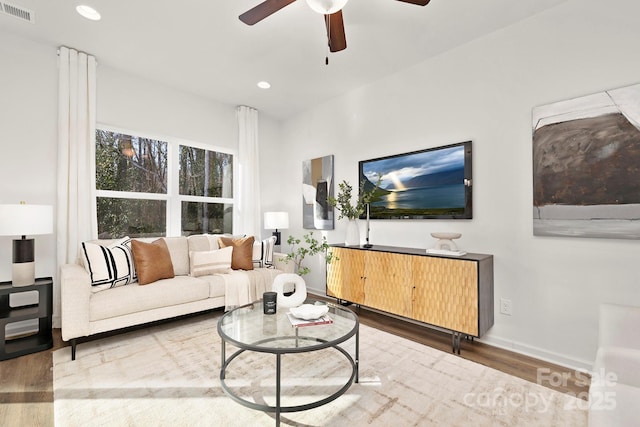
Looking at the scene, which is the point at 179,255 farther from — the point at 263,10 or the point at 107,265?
the point at 263,10

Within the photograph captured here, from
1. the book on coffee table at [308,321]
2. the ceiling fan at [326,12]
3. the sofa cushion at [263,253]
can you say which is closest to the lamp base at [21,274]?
the sofa cushion at [263,253]

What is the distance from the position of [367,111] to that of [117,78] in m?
2.90

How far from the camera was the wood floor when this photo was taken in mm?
1698

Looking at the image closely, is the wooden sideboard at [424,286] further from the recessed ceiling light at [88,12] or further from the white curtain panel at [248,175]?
the recessed ceiling light at [88,12]

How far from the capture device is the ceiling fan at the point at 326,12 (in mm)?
1733

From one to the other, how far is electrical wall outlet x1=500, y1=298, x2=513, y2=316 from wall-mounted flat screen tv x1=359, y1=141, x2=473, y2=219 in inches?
30.3

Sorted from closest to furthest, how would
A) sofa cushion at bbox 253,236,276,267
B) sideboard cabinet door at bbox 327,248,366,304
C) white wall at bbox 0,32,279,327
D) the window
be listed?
white wall at bbox 0,32,279,327 < sideboard cabinet door at bbox 327,248,366,304 < the window < sofa cushion at bbox 253,236,276,267

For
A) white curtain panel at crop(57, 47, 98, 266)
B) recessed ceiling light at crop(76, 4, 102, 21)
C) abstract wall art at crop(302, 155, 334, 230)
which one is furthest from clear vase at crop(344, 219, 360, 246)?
recessed ceiling light at crop(76, 4, 102, 21)

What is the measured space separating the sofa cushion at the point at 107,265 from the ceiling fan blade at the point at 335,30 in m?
2.57

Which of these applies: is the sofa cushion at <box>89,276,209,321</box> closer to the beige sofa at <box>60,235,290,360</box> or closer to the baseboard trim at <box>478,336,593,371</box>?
the beige sofa at <box>60,235,290,360</box>

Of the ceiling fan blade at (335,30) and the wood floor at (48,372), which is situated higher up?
the ceiling fan blade at (335,30)

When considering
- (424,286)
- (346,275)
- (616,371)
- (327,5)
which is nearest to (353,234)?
(346,275)

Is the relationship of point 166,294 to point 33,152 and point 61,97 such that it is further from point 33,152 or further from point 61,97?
point 61,97

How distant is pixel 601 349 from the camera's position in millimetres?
1387
